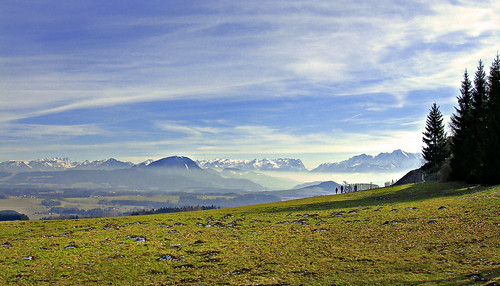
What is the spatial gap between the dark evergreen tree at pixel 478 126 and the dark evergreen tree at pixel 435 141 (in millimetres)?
33262

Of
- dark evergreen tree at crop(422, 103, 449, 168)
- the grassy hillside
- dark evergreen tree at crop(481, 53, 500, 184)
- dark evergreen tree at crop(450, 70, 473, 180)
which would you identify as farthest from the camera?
dark evergreen tree at crop(422, 103, 449, 168)

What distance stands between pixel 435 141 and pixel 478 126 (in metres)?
44.0

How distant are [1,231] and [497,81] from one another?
84108 millimetres

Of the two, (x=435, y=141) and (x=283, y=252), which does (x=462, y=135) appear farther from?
(x=283, y=252)

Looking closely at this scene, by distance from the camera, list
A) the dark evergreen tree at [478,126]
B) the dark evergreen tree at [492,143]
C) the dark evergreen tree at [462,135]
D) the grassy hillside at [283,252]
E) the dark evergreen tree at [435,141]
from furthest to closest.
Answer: the dark evergreen tree at [435,141]
the dark evergreen tree at [462,135]
the dark evergreen tree at [478,126]
the dark evergreen tree at [492,143]
the grassy hillside at [283,252]

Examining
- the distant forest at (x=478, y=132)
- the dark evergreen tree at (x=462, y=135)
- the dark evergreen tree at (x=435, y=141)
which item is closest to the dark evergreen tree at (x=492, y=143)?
the distant forest at (x=478, y=132)

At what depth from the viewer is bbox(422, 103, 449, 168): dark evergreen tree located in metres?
108

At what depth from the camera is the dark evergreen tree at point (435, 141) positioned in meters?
108

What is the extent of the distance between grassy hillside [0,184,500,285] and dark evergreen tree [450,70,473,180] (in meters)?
37.3

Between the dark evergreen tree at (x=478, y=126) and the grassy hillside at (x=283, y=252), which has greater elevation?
the dark evergreen tree at (x=478, y=126)

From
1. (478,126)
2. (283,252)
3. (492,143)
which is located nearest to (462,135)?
(478,126)

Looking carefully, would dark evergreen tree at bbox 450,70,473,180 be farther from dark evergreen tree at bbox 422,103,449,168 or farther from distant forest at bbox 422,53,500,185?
dark evergreen tree at bbox 422,103,449,168

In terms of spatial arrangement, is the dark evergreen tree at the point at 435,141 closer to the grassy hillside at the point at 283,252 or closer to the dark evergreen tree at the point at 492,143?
the dark evergreen tree at the point at 492,143

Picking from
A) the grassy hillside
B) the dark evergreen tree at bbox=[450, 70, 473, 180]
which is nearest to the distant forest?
the dark evergreen tree at bbox=[450, 70, 473, 180]
